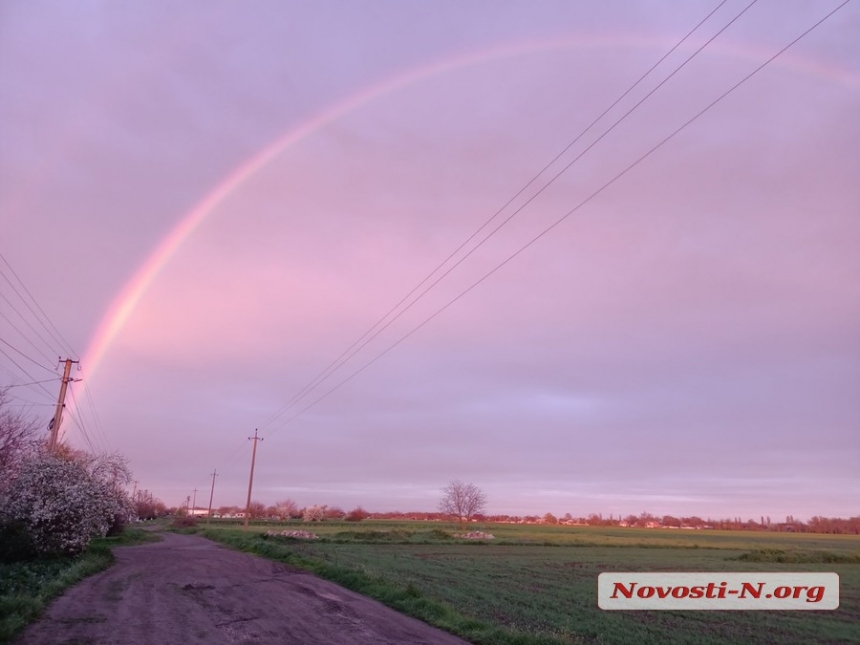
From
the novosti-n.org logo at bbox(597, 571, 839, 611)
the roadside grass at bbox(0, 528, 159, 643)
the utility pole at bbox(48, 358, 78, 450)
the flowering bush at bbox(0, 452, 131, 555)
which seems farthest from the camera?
the utility pole at bbox(48, 358, 78, 450)

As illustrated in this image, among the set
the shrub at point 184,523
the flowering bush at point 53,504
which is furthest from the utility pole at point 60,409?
the shrub at point 184,523

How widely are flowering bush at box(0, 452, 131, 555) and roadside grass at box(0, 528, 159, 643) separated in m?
0.89

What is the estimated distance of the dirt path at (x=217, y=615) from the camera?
13.0m

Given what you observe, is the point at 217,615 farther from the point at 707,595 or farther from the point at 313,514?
the point at 313,514

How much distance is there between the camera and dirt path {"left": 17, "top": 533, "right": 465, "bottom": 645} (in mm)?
13039

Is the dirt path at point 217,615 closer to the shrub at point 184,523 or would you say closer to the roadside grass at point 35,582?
the roadside grass at point 35,582

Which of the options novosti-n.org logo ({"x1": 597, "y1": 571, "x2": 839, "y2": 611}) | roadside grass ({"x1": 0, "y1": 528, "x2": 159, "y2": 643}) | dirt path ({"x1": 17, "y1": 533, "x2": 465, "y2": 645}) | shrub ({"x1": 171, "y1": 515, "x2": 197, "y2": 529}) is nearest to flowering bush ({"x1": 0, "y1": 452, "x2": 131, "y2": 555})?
roadside grass ({"x1": 0, "y1": 528, "x2": 159, "y2": 643})

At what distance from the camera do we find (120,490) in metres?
38.4

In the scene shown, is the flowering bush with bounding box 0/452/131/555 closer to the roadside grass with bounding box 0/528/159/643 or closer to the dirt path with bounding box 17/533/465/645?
the roadside grass with bounding box 0/528/159/643

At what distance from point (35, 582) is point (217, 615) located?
7.46 m

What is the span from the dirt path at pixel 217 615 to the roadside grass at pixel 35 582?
32 centimetres

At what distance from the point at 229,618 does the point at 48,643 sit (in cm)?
460

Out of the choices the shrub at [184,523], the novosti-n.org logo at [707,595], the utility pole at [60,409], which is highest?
the utility pole at [60,409]

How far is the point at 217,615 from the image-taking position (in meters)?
16.1
